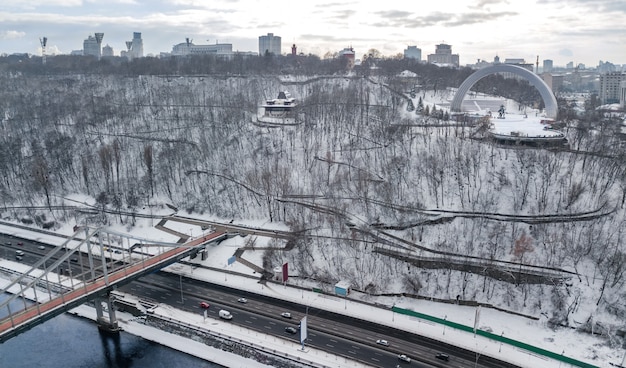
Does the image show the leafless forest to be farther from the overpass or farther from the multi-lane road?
the overpass

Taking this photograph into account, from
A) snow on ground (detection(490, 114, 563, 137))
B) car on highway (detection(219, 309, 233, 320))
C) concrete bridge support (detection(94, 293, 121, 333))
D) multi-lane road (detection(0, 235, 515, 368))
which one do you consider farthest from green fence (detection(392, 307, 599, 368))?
snow on ground (detection(490, 114, 563, 137))

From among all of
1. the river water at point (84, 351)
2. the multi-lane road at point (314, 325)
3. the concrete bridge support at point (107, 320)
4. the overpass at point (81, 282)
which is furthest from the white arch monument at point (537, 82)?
the concrete bridge support at point (107, 320)

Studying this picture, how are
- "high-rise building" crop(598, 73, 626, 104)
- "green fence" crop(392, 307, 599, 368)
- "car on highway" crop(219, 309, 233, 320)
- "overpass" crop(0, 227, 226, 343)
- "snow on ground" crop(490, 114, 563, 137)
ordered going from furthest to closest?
"high-rise building" crop(598, 73, 626, 104), "snow on ground" crop(490, 114, 563, 137), "car on highway" crop(219, 309, 233, 320), "green fence" crop(392, 307, 599, 368), "overpass" crop(0, 227, 226, 343)

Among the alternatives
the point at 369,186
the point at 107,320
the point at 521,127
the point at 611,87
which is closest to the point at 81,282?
the point at 107,320

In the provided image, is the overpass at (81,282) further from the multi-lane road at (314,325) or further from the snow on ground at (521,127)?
the snow on ground at (521,127)

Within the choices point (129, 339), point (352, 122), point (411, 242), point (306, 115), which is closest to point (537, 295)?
point (411, 242)

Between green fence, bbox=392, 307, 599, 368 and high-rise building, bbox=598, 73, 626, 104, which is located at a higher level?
high-rise building, bbox=598, 73, 626, 104

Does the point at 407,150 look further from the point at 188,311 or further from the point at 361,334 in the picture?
the point at 188,311

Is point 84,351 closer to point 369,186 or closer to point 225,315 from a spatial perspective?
point 225,315
